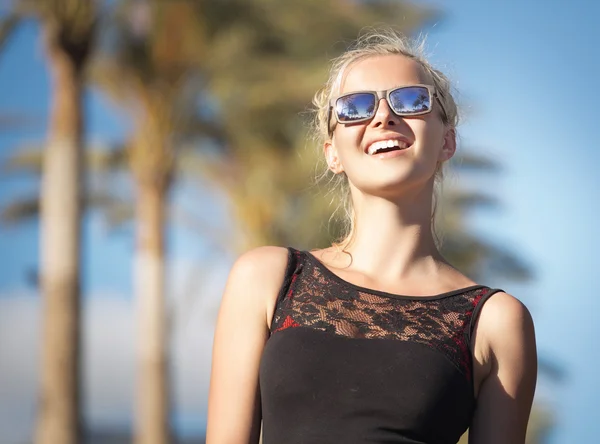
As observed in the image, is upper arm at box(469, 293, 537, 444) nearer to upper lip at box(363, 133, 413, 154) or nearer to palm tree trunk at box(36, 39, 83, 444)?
upper lip at box(363, 133, 413, 154)

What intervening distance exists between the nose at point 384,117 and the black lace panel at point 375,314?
1.22 ft

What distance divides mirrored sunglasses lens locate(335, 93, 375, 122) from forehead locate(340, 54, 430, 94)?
4 cm

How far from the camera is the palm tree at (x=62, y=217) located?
9.72 meters

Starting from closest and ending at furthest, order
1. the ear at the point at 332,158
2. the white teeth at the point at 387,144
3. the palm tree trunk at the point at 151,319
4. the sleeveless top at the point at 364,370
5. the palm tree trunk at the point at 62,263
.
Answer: the sleeveless top at the point at 364,370, the white teeth at the point at 387,144, the ear at the point at 332,158, the palm tree trunk at the point at 62,263, the palm tree trunk at the point at 151,319

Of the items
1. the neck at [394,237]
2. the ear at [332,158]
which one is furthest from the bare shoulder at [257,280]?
the ear at [332,158]

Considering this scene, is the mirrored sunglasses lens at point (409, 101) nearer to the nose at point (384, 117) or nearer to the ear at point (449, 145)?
the nose at point (384, 117)

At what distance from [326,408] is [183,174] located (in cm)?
1476

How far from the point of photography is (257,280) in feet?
7.16

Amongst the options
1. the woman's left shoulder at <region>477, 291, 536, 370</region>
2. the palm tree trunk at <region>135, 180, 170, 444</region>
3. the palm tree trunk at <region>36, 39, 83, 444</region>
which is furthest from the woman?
the palm tree trunk at <region>135, 180, 170, 444</region>

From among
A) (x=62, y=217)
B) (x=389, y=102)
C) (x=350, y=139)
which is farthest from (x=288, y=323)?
(x=62, y=217)

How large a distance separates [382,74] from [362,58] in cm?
10

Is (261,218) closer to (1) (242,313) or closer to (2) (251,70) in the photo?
(2) (251,70)

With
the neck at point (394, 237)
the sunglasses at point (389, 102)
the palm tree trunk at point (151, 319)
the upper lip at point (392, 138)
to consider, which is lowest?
the palm tree trunk at point (151, 319)

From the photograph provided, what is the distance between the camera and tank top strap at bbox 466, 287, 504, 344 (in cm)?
218
